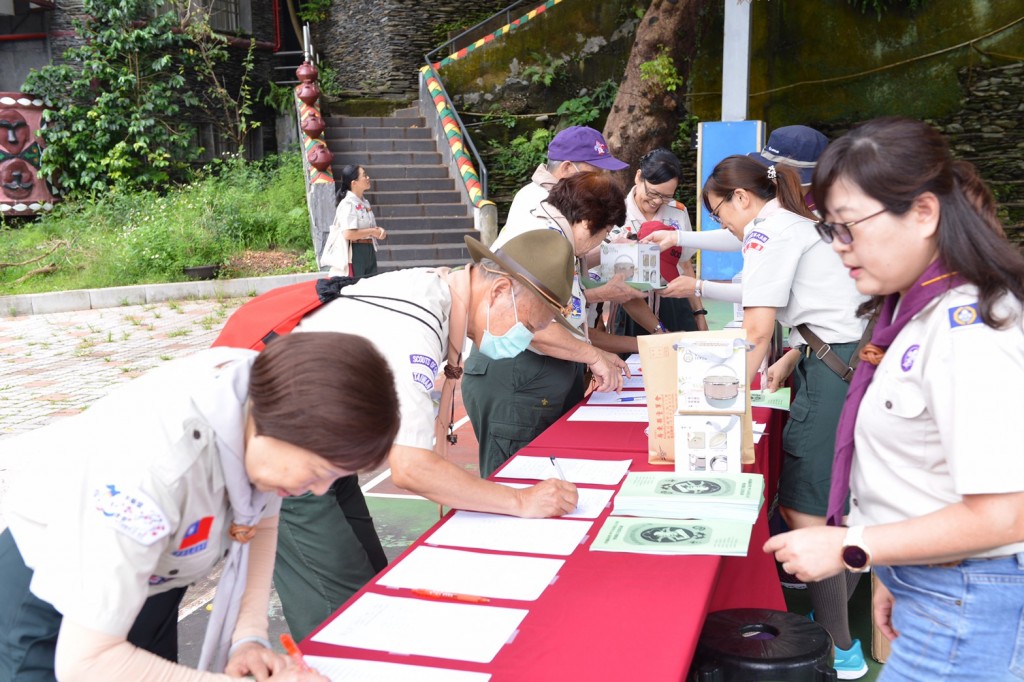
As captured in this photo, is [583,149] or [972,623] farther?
[583,149]

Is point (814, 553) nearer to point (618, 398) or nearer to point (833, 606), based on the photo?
point (833, 606)

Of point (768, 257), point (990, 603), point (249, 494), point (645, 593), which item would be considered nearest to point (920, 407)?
point (990, 603)

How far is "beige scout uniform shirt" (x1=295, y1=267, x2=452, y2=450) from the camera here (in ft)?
6.16

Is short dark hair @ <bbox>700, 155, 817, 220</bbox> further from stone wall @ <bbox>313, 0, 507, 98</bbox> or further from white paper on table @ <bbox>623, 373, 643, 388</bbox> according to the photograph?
stone wall @ <bbox>313, 0, 507, 98</bbox>

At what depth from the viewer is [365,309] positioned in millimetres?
2010

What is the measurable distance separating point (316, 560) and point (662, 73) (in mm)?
7850

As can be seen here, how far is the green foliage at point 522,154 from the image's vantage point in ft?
44.8

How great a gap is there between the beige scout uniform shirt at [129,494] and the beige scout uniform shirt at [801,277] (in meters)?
1.76

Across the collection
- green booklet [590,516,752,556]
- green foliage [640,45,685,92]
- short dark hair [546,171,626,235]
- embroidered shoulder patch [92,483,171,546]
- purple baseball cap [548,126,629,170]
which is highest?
green foliage [640,45,685,92]

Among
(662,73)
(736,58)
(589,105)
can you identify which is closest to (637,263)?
(662,73)

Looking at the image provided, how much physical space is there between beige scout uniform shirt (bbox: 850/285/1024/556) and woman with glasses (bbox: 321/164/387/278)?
639 centimetres

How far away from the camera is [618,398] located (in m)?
3.46

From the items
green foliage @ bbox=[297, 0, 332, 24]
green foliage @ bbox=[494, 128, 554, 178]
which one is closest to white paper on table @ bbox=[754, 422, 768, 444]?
green foliage @ bbox=[494, 128, 554, 178]

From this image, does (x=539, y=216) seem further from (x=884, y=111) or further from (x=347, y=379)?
(x=884, y=111)
